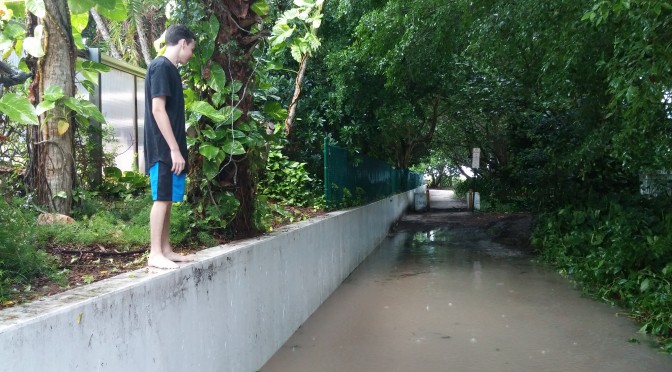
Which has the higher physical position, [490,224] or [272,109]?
[272,109]

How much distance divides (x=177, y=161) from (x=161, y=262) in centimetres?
67

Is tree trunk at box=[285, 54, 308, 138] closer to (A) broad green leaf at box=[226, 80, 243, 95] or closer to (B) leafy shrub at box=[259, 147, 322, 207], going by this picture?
(B) leafy shrub at box=[259, 147, 322, 207]

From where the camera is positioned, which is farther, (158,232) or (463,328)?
(463,328)

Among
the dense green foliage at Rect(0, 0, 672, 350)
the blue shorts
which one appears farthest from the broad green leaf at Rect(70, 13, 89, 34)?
the blue shorts

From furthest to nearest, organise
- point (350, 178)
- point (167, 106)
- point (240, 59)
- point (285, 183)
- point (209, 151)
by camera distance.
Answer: point (350, 178), point (285, 183), point (240, 59), point (209, 151), point (167, 106)

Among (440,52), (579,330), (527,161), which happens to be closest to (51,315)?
(579,330)

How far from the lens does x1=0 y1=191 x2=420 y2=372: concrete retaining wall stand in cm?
→ 245

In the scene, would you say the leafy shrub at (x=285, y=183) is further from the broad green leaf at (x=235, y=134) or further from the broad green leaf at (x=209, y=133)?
the broad green leaf at (x=209, y=133)

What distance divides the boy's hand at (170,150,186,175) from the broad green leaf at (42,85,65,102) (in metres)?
2.14

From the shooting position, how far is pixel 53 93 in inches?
214

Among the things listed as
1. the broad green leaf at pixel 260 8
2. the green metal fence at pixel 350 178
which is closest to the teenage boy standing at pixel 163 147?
the broad green leaf at pixel 260 8

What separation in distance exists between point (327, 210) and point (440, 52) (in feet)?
12.1

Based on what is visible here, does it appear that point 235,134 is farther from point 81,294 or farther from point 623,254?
point 623,254

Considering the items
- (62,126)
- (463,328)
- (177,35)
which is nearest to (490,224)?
(463,328)
